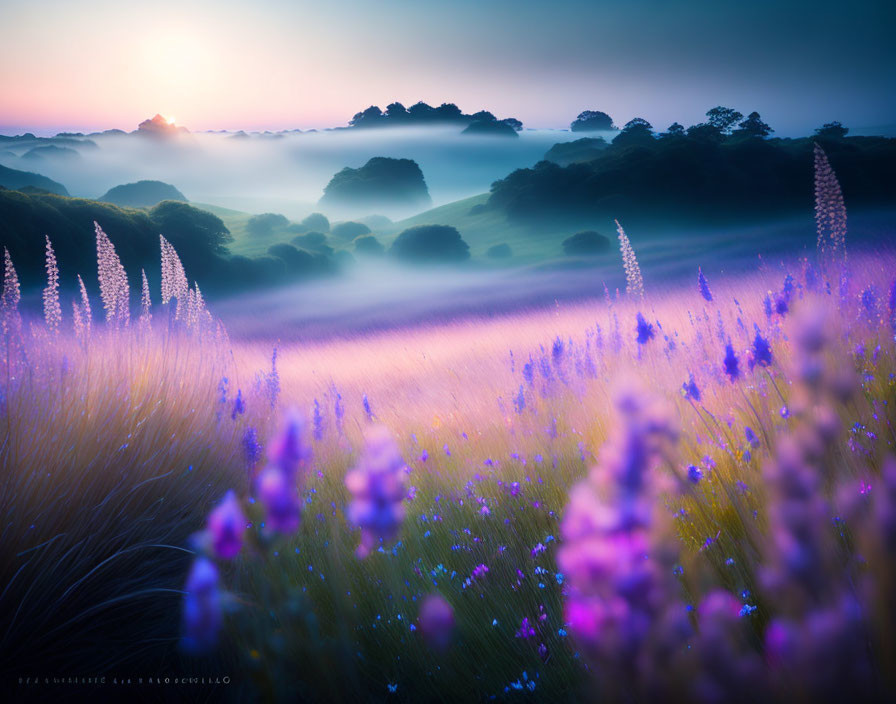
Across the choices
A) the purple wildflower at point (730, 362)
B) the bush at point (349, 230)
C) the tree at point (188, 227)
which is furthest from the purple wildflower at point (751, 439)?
the bush at point (349, 230)

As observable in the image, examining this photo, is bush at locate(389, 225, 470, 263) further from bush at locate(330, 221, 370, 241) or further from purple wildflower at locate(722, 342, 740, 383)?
purple wildflower at locate(722, 342, 740, 383)

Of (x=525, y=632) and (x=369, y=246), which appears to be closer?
(x=525, y=632)

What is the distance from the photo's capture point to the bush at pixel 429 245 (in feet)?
86.4

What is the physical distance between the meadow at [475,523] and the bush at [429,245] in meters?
21.9

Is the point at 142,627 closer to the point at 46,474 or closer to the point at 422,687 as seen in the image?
the point at 46,474

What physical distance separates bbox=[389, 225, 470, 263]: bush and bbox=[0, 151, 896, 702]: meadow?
2188 centimetres

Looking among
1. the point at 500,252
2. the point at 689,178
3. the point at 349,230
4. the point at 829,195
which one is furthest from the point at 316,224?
the point at 829,195

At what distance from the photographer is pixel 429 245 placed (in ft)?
86.8

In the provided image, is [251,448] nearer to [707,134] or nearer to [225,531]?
[225,531]

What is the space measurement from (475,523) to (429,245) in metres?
24.9

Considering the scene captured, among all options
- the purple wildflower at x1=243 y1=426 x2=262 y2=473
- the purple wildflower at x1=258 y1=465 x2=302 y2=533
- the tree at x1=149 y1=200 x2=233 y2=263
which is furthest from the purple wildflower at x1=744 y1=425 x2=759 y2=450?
the tree at x1=149 y1=200 x2=233 y2=263

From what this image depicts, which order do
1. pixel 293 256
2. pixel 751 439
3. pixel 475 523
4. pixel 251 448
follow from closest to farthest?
pixel 751 439, pixel 475 523, pixel 251 448, pixel 293 256

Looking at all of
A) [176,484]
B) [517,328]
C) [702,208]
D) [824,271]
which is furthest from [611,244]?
[176,484]

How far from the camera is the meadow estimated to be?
1.83ft
